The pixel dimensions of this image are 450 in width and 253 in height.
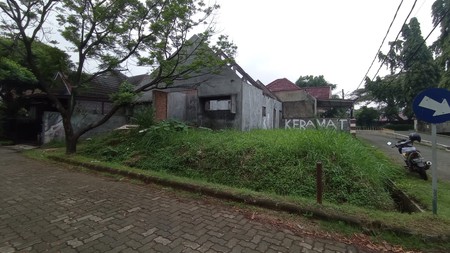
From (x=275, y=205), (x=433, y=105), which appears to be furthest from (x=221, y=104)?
(x=433, y=105)

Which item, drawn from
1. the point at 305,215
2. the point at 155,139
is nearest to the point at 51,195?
the point at 155,139

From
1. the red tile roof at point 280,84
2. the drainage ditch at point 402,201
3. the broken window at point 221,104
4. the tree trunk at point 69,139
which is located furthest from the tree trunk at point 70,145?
the red tile roof at point 280,84

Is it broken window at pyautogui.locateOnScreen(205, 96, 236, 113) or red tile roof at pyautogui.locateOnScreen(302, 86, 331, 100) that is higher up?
red tile roof at pyautogui.locateOnScreen(302, 86, 331, 100)

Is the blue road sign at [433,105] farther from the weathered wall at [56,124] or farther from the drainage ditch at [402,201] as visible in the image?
the weathered wall at [56,124]

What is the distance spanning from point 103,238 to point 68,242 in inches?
15.1

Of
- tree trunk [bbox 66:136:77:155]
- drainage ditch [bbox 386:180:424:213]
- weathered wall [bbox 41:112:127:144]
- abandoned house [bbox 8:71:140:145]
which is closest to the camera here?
drainage ditch [bbox 386:180:424:213]

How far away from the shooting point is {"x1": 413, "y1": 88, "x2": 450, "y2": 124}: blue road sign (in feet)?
11.3

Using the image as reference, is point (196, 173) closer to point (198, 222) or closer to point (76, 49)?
point (198, 222)

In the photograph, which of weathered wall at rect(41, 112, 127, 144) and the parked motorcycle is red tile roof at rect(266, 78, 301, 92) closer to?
weathered wall at rect(41, 112, 127, 144)

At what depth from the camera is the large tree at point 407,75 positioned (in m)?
26.0

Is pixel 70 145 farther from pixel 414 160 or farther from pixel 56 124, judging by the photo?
pixel 414 160

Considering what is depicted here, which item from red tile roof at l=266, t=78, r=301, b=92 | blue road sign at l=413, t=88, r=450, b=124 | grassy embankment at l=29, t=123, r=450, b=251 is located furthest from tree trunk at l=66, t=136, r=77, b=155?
red tile roof at l=266, t=78, r=301, b=92

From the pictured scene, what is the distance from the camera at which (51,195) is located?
460cm

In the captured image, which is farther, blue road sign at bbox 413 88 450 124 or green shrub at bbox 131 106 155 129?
green shrub at bbox 131 106 155 129
